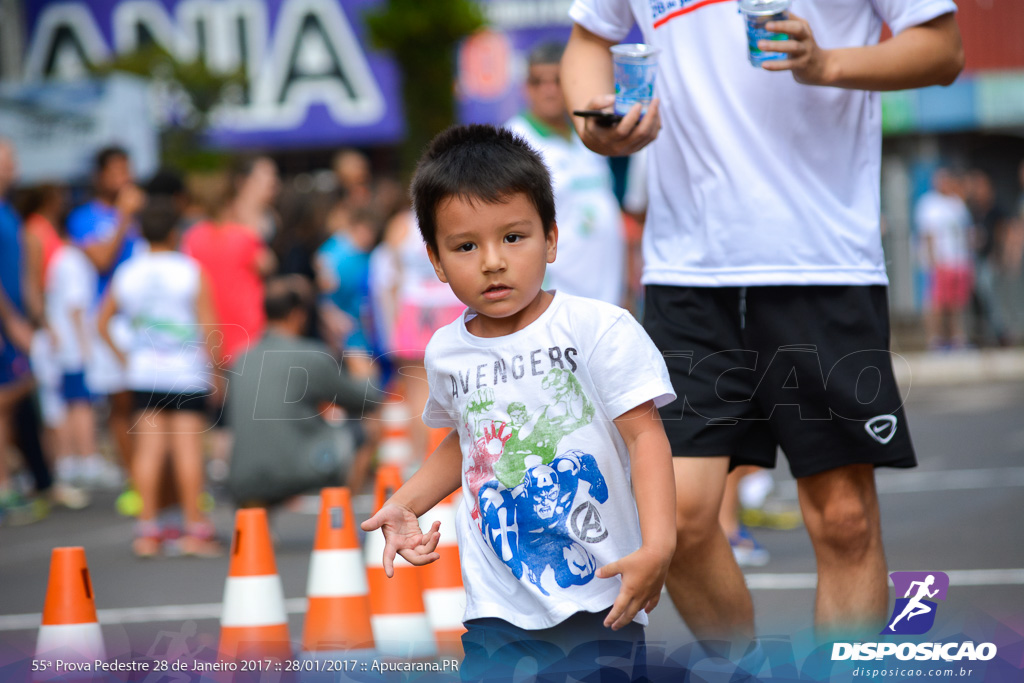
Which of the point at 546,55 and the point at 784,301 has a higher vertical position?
the point at 546,55

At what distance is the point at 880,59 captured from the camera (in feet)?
10.2

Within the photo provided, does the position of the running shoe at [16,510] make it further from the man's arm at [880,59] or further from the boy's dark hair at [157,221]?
the man's arm at [880,59]

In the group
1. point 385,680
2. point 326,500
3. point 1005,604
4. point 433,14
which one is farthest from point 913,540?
point 433,14

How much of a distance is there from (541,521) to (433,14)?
51.6 feet

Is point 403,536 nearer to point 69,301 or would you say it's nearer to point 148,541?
point 148,541

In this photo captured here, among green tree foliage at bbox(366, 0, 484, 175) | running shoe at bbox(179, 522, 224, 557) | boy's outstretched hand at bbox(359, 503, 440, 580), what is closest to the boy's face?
boy's outstretched hand at bbox(359, 503, 440, 580)

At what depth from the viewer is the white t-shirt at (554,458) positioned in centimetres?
260

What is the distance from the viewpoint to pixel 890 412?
3.24 meters

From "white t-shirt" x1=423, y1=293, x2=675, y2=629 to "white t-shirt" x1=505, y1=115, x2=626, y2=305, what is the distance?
263cm

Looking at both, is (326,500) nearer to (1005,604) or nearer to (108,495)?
(1005,604)

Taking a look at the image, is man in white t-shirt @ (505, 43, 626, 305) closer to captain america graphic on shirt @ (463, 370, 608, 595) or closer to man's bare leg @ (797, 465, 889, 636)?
man's bare leg @ (797, 465, 889, 636)

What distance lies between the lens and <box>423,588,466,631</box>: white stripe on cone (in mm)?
4352

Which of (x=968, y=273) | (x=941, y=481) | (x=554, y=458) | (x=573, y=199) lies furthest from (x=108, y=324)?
(x=968, y=273)

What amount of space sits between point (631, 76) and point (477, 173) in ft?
2.23
